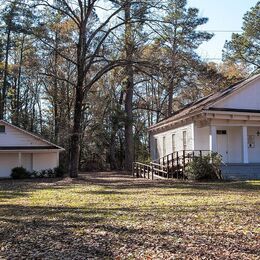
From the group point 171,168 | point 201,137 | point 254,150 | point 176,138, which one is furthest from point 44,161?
point 254,150

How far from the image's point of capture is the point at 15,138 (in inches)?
1382

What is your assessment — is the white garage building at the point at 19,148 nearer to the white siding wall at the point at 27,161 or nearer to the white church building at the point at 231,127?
the white siding wall at the point at 27,161

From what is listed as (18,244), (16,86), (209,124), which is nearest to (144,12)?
(209,124)

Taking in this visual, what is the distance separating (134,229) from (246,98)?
737 inches

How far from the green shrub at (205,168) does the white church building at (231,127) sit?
5.44 feet

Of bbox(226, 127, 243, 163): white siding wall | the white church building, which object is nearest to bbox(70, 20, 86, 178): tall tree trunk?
the white church building

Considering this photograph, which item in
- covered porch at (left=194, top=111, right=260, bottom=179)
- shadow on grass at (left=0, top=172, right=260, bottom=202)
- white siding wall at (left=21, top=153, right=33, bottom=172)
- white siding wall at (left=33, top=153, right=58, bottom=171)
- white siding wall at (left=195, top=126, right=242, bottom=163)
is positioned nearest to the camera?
shadow on grass at (left=0, top=172, right=260, bottom=202)

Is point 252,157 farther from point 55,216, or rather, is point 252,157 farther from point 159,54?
point 55,216

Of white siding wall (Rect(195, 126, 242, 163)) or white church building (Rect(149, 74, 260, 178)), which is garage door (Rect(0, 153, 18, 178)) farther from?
white siding wall (Rect(195, 126, 242, 163))

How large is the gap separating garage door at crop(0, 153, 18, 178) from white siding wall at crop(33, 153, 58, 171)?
5.81 feet

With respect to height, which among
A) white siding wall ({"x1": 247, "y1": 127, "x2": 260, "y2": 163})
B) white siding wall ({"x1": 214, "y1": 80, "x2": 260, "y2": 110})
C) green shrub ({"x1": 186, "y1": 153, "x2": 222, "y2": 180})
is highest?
white siding wall ({"x1": 214, "y1": 80, "x2": 260, "y2": 110})

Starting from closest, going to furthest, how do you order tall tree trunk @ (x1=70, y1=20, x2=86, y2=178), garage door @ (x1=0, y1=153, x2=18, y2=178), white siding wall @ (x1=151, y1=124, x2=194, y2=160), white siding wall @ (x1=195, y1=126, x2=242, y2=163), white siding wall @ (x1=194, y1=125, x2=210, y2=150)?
white siding wall @ (x1=194, y1=125, x2=210, y2=150)
white siding wall @ (x1=195, y1=126, x2=242, y2=163)
tall tree trunk @ (x1=70, y1=20, x2=86, y2=178)
white siding wall @ (x1=151, y1=124, x2=194, y2=160)
garage door @ (x1=0, y1=153, x2=18, y2=178)

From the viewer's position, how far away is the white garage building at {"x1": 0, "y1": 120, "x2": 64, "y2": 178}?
34.6m

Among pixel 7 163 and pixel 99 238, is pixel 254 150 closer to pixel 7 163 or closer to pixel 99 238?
pixel 7 163
